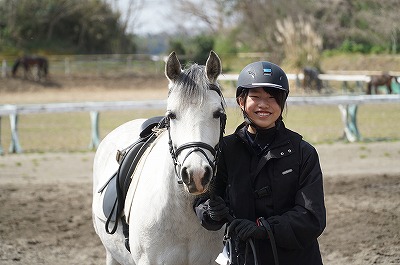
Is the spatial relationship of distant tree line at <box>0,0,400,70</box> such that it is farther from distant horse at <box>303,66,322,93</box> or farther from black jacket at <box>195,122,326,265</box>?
black jacket at <box>195,122,326,265</box>

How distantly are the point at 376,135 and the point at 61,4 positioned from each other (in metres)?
41.1

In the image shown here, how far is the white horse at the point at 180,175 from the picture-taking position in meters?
3.29

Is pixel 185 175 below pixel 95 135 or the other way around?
the other way around

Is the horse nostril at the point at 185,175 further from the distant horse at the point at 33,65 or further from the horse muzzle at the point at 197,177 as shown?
the distant horse at the point at 33,65

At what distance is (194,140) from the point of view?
10.8 feet

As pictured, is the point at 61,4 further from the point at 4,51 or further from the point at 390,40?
the point at 390,40

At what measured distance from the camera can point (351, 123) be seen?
14375mm

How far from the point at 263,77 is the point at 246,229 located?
789 mm

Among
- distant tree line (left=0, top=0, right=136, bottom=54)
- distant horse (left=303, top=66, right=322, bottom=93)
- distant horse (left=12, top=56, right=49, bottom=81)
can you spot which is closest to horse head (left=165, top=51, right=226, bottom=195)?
distant horse (left=303, top=66, right=322, bottom=93)

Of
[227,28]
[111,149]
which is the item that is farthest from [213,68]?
[227,28]

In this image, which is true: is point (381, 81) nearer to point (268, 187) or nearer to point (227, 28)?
point (268, 187)

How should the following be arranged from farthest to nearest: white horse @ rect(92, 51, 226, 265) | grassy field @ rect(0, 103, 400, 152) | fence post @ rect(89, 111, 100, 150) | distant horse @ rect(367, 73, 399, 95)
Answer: distant horse @ rect(367, 73, 399, 95)
grassy field @ rect(0, 103, 400, 152)
fence post @ rect(89, 111, 100, 150)
white horse @ rect(92, 51, 226, 265)

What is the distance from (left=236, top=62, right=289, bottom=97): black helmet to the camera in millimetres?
3414

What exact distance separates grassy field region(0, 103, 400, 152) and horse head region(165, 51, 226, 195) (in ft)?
26.6
